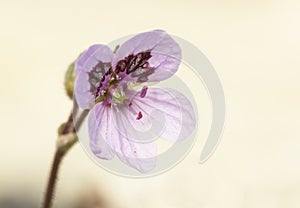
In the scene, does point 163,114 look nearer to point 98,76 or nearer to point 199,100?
point 98,76

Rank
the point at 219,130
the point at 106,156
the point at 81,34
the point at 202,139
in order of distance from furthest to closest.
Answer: the point at 81,34 < the point at 202,139 < the point at 219,130 < the point at 106,156

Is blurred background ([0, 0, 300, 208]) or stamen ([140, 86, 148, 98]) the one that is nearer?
stamen ([140, 86, 148, 98])

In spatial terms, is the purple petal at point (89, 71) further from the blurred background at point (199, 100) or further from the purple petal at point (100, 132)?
the blurred background at point (199, 100)

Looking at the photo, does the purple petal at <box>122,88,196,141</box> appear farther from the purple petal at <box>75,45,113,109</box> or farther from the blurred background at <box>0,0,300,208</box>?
the blurred background at <box>0,0,300,208</box>

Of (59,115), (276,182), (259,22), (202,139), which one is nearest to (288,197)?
(276,182)

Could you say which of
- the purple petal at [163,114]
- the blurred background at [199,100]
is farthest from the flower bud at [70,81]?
the blurred background at [199,100]

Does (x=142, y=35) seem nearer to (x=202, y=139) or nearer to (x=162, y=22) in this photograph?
(x=202, y=139)

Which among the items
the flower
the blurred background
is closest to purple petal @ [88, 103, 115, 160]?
the flower
